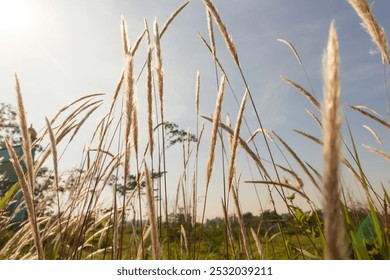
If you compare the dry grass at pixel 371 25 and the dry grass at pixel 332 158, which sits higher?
the dry grass at pixel 371 25

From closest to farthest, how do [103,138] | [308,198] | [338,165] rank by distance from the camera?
[338,165] < [308,198] < [103,138]

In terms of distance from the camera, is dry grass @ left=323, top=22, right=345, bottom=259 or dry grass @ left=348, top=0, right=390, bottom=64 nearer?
dry grass @ left=323, top=22, right=345, bottom=259

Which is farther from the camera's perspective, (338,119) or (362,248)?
(362,248)

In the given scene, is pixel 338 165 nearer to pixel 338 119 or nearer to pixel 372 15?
pixel 338 119

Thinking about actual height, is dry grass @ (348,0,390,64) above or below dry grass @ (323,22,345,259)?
above

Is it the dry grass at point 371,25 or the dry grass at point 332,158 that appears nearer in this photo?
the dry grass at point 332,158

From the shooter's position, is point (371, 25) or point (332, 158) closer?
point (332, 158)

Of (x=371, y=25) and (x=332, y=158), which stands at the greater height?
(x=371, y=25)
